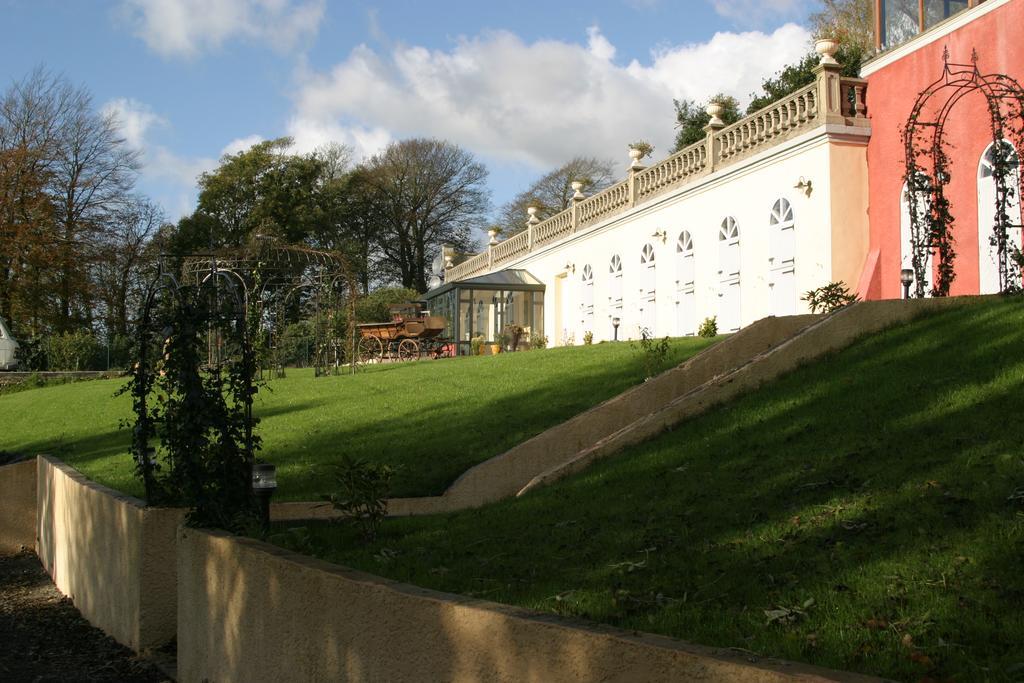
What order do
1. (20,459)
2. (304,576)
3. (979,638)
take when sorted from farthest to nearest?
(20,459)
(304,576)
(979,638)

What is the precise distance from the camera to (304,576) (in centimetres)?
456

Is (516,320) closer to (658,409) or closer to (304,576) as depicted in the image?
(658,409)

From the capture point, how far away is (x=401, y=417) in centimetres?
1376

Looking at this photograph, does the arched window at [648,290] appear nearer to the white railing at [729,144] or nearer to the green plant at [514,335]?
the white railing at [729,144]

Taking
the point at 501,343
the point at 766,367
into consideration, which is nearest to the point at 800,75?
the point at 501,343

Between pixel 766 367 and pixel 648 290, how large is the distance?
1634 centimetres

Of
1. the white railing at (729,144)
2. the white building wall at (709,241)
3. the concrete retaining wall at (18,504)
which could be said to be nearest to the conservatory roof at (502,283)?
the white railing at (729,144)

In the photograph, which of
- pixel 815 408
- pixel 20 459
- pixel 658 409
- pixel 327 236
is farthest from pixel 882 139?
pixel 327 236

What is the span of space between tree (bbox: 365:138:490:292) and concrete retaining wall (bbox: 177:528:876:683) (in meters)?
54.4

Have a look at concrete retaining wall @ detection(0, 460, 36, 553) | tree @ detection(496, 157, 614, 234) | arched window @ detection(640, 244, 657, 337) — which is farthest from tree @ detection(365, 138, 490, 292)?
concrete retaining wall @ detection(0, 460, 36, 553)

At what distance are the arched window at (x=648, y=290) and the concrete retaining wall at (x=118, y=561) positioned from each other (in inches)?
724

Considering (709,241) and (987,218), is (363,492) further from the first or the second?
(709,241)

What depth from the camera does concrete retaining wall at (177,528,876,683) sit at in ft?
9.90

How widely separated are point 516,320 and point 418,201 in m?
25.6
